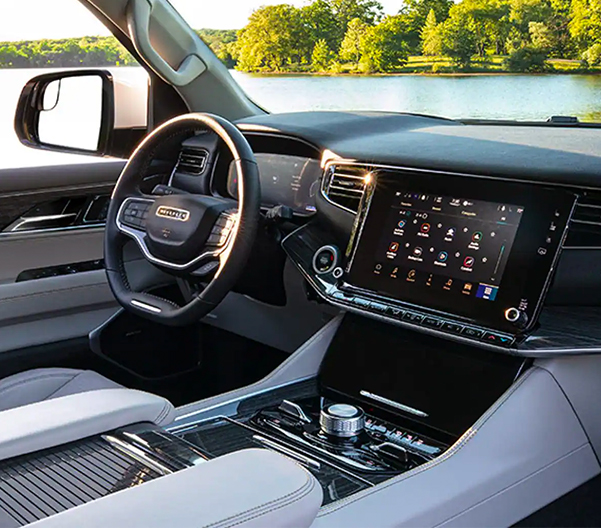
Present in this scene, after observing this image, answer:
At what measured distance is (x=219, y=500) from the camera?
0.99 metres

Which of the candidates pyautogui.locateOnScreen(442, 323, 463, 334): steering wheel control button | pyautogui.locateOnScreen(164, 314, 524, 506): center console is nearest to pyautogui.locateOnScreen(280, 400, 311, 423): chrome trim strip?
pyautogui.locateOnScreen(164, 314, 524, 506): center console

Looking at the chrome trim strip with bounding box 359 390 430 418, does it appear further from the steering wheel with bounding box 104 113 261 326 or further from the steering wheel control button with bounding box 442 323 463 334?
the steering wheel with bounding box 104 113 261 326

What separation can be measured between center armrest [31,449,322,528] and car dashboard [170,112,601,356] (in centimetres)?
70

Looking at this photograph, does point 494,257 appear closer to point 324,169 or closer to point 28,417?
point 324,169

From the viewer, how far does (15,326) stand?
2.50 m

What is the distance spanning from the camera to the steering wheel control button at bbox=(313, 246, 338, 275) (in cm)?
200

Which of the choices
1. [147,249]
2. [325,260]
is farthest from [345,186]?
[147,249]

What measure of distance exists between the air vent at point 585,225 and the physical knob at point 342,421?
570 mm

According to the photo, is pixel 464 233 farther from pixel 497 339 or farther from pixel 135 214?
pixel 135 214

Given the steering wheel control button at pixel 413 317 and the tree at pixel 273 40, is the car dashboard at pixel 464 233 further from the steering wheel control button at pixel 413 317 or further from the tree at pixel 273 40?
the tree at pixel 273 40

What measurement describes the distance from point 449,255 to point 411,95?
31.1 inches

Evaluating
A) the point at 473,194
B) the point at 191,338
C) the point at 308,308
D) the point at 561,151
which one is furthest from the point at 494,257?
the point at 191,338

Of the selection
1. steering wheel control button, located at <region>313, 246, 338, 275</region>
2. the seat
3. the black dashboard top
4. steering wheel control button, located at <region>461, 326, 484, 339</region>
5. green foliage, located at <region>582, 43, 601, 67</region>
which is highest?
green foliage, located at <region>582, 43, 601, 67</region>

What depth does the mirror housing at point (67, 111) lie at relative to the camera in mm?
2857
